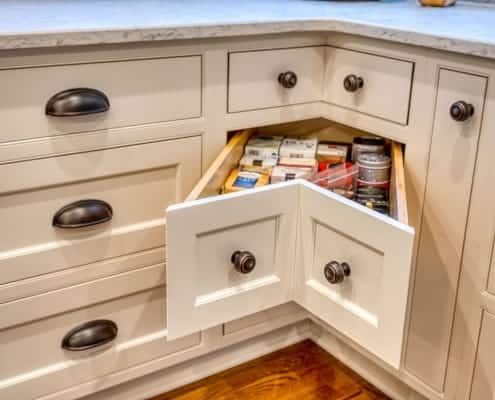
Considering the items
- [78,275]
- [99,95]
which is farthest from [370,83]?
[78,275]

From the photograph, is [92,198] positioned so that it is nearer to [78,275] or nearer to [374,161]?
[78,275]

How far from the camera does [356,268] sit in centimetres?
115

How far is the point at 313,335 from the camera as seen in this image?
176 centimetres

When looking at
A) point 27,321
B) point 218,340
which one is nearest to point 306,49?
point 218,340

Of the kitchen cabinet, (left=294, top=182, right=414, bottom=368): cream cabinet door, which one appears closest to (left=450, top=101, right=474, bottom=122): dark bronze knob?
the kitchen cabinet

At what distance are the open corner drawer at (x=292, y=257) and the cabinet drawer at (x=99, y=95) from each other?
0.52ft

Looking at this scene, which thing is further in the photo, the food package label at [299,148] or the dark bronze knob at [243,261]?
the food package label at [299,148]

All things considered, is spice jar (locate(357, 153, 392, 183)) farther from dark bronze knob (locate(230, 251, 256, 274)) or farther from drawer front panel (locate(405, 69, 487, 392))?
dark bronze knob (locate(230, 251, 256, 274))

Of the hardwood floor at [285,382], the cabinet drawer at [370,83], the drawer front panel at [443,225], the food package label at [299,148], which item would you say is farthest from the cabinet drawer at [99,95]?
the hardwood floor at [285,382]

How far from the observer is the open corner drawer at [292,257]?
108 centimetres

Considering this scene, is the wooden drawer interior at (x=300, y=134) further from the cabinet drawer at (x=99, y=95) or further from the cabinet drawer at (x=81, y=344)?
the cabinet drawer at (x=81, y=344)

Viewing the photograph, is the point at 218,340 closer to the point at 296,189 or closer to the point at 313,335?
the point at 313,335

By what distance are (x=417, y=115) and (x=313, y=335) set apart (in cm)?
75

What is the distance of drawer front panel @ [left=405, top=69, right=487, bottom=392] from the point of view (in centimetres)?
116
